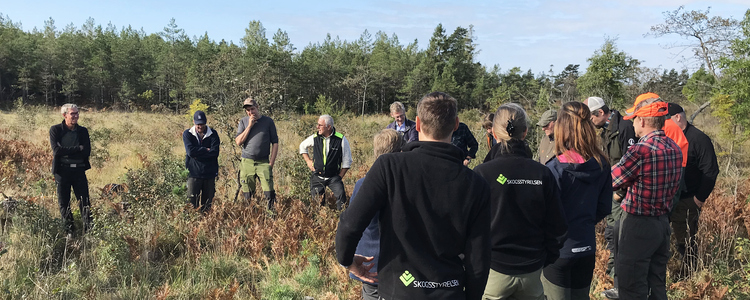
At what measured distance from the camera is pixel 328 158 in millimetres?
6211

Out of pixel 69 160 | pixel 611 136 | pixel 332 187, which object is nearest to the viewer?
pixel 611 136

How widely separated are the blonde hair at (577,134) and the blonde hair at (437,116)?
50.6 inches

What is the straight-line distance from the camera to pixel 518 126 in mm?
2520

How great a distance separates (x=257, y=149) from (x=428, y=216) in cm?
497

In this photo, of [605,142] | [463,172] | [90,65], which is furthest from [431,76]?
[463,172]

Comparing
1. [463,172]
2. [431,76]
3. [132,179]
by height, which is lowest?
[132,179]

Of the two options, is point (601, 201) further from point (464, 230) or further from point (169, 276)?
point (169, 276)

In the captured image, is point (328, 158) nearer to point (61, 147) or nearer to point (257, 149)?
point (257, 149)

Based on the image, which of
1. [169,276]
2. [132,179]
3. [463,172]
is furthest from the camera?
[132,179]

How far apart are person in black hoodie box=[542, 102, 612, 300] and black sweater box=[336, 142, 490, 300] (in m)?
1.15

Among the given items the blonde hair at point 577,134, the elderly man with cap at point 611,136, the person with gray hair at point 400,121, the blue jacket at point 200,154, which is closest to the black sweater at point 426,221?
the blonde hair at point 577,134

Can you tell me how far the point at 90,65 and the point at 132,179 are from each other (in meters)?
59.1

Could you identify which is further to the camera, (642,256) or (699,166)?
(699,166)

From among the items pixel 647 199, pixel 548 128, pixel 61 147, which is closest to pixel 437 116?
pixel 647 199
